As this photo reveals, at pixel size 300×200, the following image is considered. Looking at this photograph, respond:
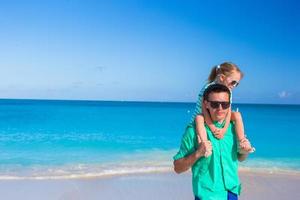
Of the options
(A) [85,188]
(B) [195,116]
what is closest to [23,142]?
(A) [85,188]

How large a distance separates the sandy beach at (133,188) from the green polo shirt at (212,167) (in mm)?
4028

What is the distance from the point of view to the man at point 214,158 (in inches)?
98.0

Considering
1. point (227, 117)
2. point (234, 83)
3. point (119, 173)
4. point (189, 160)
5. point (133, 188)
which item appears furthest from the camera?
point (119, 173)

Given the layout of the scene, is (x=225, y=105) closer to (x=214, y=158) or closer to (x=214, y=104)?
(x=214, y=104)

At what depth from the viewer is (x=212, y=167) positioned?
2.52 metres

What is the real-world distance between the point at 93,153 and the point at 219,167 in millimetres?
10859

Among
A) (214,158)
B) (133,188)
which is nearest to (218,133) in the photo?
(214,158)

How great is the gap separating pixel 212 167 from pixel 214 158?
5 centimetres

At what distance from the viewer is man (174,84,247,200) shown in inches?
98.0

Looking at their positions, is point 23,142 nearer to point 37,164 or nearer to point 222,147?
point 37,164

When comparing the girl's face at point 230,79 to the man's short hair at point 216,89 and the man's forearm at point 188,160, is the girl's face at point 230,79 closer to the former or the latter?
the man's short hair at point 216,89

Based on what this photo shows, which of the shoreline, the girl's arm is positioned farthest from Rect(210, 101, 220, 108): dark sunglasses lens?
the shoreline

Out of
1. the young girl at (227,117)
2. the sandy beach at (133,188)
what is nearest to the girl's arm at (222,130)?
the young girl at (227,117)

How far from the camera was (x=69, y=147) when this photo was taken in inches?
585
